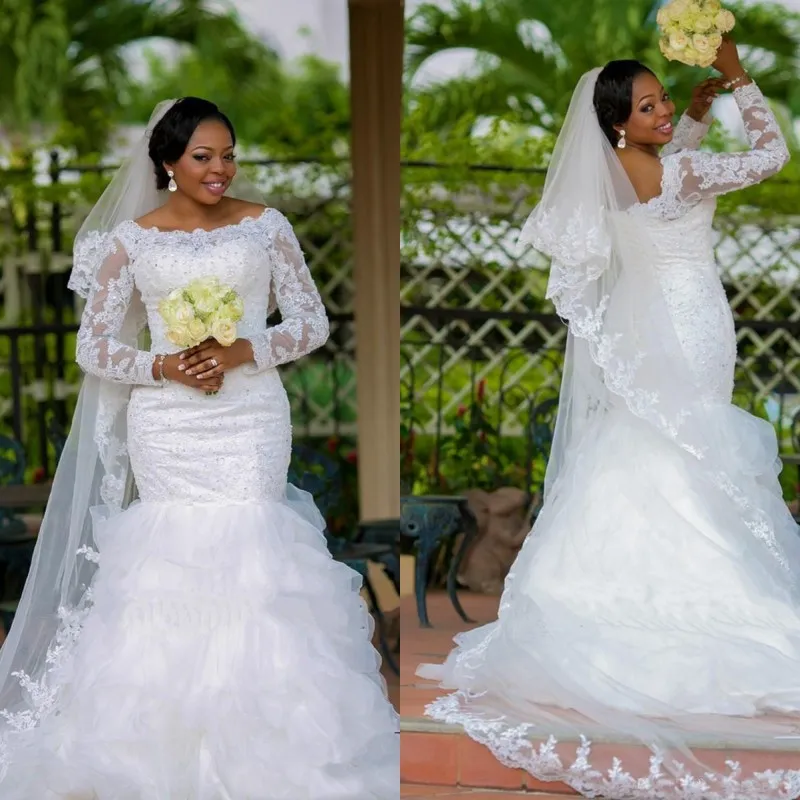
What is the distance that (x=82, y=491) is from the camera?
378cm

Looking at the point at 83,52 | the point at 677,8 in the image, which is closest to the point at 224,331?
the point at 677,8

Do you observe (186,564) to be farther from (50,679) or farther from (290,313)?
(290,313)

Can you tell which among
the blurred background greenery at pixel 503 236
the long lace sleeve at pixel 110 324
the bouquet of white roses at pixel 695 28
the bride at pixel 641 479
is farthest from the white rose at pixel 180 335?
the blurred background greenery at pixel 503 236

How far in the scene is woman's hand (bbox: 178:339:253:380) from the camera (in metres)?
3.50

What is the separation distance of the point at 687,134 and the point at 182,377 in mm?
1822

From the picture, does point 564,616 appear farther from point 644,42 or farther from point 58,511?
point 644,42

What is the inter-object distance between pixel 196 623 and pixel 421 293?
11.7 ft

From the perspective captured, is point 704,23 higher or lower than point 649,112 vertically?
higher

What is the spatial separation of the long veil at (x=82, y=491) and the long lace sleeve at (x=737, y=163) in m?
1.47

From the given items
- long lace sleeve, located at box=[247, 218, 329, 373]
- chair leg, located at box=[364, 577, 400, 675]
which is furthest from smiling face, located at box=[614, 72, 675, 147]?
chair leg, located at box=[364, 577, 400, 675]

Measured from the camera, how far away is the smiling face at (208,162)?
11.7 feet

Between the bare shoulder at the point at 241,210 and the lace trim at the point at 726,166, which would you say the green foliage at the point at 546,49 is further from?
the bare shoulder at the point at 241,210

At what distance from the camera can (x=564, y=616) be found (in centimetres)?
381

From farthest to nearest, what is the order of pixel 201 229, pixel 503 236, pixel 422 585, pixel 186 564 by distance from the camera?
pixel 503 236, pixel 422 585, pixel 201 229, pixel 186 564
